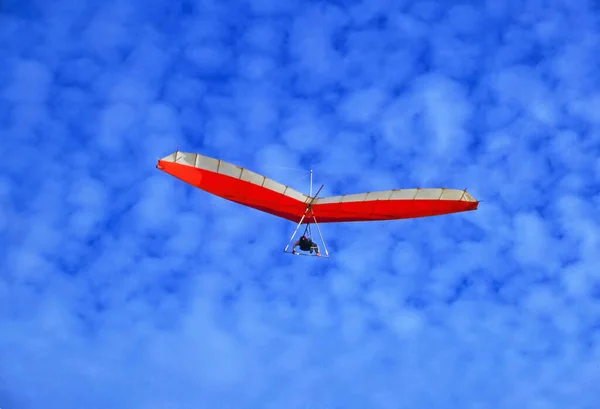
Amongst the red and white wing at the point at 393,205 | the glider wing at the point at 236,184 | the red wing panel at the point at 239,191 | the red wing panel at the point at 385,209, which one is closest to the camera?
the glider wing at the point at 236,184

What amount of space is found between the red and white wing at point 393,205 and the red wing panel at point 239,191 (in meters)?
0.97

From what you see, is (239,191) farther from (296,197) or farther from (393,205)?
(393,205)

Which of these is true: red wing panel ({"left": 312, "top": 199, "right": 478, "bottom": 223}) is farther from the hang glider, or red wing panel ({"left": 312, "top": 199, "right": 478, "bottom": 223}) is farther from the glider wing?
the glider wing

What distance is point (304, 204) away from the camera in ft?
84.6

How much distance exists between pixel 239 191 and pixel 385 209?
5.12 m

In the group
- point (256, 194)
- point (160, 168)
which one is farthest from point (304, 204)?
point (160, 168)

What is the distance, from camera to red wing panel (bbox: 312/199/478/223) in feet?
79.0

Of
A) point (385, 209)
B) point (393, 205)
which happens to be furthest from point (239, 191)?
point (393, 205)

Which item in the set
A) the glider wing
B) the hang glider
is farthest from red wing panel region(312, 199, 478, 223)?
the glider wing

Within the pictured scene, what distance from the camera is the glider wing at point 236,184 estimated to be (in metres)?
22.9

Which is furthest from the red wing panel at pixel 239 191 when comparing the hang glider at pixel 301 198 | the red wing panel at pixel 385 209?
the red wing panel at pixel 385 209

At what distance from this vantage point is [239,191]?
24.9 meters

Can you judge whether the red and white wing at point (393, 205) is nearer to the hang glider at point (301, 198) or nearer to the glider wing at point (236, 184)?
the hang glider at point (301, 198)

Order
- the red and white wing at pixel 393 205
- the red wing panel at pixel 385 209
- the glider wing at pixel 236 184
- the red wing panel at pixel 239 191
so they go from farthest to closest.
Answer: the red wing panel at pixel 385 209 → the red and white wing at pixel 393 205 → the red wing panel at pixel 239 191 → the glider wing at pixel 236 184
